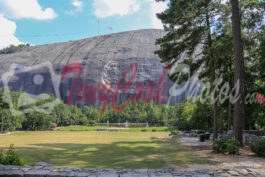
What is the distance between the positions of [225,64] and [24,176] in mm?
19173

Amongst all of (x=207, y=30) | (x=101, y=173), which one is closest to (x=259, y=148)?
(x=101, y=173)

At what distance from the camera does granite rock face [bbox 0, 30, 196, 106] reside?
323 feet

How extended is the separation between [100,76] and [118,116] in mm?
17716

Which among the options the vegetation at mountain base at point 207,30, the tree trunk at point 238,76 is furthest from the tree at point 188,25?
the tree trunk at point 238,76

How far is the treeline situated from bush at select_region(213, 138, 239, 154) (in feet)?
39.8

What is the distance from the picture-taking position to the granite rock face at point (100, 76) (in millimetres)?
98312

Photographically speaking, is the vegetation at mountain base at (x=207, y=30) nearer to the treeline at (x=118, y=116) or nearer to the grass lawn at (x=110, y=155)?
the grass lawn at (x=110, y=155)

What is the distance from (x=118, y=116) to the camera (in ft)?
288

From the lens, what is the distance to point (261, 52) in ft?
57.7

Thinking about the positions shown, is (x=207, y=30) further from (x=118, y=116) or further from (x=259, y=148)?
(x=118, y=116)

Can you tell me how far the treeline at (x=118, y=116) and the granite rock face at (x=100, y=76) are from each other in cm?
760

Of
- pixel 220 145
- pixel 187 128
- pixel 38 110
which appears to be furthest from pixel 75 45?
pixel 220 145

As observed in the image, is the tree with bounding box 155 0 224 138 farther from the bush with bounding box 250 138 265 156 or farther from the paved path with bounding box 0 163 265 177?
the paved path with bounding box 0 163 265 177

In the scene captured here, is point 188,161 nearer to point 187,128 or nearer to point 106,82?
point 187,128
